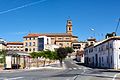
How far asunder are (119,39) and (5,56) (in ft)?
84.0

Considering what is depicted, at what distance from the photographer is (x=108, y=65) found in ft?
255

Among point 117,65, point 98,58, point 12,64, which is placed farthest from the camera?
point 98,58

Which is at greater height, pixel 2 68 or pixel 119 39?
pixel 119 39

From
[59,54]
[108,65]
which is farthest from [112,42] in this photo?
[59,54]

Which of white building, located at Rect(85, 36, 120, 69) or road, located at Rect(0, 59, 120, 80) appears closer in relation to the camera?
road, located at Rect(0, 59, 120, 80)

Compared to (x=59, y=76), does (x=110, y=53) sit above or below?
above

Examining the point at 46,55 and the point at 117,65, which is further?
the point at 46,55

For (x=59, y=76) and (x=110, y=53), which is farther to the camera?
(x=110, y=53)

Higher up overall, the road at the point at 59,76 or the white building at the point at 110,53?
the white building at the point at 110,53

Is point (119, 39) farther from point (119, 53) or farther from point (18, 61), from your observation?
point (18, 61)

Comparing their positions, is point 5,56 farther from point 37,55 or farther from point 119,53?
point 37,55

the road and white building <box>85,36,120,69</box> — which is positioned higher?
white building <box>85,36,120,69</box>

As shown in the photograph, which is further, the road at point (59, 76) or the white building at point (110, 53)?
the white building at point (110, 53)

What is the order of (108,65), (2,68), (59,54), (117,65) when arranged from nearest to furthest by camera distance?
(2,68) < (117,65) < (108,65) < (59,54)
